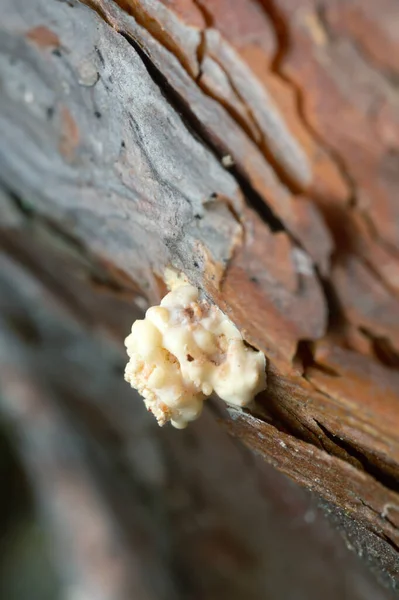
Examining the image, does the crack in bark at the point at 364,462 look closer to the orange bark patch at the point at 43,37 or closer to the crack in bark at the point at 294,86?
the crack in bark at the point at 294,86

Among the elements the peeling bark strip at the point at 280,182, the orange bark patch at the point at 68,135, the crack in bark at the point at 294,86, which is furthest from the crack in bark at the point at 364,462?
the orange bark patch at the point at 68,135

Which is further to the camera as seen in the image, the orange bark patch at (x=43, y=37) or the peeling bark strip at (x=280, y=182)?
the orange bark patch at (x=43, y=37)

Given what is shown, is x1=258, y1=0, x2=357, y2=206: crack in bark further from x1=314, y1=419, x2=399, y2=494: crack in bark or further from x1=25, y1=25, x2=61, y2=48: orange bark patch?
x1=25, y1=25, x2=61, y2=48: orange bark patch

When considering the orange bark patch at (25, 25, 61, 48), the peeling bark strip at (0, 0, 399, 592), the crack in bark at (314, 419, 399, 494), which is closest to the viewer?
the peeling bark strip at (0, 0, 399, 592)

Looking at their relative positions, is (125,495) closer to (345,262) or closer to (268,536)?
(268,536)

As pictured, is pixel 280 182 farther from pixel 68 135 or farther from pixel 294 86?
pixel 68 135

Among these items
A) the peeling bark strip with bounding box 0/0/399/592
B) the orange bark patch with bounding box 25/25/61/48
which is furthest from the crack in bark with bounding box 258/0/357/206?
the orange bark patch with bounding box 25/25/61/48

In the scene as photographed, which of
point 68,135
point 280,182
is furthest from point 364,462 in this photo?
point 68,135

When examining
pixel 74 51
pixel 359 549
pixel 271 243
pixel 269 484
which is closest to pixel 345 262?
pixel 271 243
